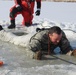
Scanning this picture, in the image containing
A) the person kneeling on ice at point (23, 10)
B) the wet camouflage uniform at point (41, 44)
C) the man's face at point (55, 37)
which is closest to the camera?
the man's face at point (55, 37)

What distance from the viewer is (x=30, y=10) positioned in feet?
28.7

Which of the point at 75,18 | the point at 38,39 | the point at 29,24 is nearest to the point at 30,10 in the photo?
the point at 29,24

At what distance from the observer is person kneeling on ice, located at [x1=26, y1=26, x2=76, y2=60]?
490 centimetres

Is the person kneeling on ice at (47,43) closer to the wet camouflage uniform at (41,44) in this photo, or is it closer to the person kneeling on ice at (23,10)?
the wet camouflage uniform at (41,44)

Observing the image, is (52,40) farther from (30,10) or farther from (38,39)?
(30,10)

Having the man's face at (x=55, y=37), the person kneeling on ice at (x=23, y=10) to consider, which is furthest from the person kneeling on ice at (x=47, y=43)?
the person kneeling on ice at (x=23, y=10)

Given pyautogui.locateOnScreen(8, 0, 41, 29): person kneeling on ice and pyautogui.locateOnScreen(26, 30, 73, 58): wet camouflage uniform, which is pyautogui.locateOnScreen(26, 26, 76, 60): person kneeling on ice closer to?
pyautogui.locateOnScreen(26, 30, 73, 58): wet camouflage uniform

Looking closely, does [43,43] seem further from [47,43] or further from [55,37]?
[55,37]

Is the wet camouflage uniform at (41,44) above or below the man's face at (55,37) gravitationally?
below

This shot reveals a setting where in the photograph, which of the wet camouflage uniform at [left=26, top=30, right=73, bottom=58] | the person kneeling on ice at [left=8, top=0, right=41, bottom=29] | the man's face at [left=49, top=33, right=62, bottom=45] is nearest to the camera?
the man's face at [left=49, top=33, right=62, bottom=45]

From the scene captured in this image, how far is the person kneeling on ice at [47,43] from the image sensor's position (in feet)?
16.1

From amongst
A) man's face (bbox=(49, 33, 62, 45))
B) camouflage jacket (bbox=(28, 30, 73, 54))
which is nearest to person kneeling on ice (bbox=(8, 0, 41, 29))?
camouflage jacket (bbox=(28, 30, 73, 54))

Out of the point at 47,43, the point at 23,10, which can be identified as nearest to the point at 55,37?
the point at 47,43

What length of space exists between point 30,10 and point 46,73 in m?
4.65
